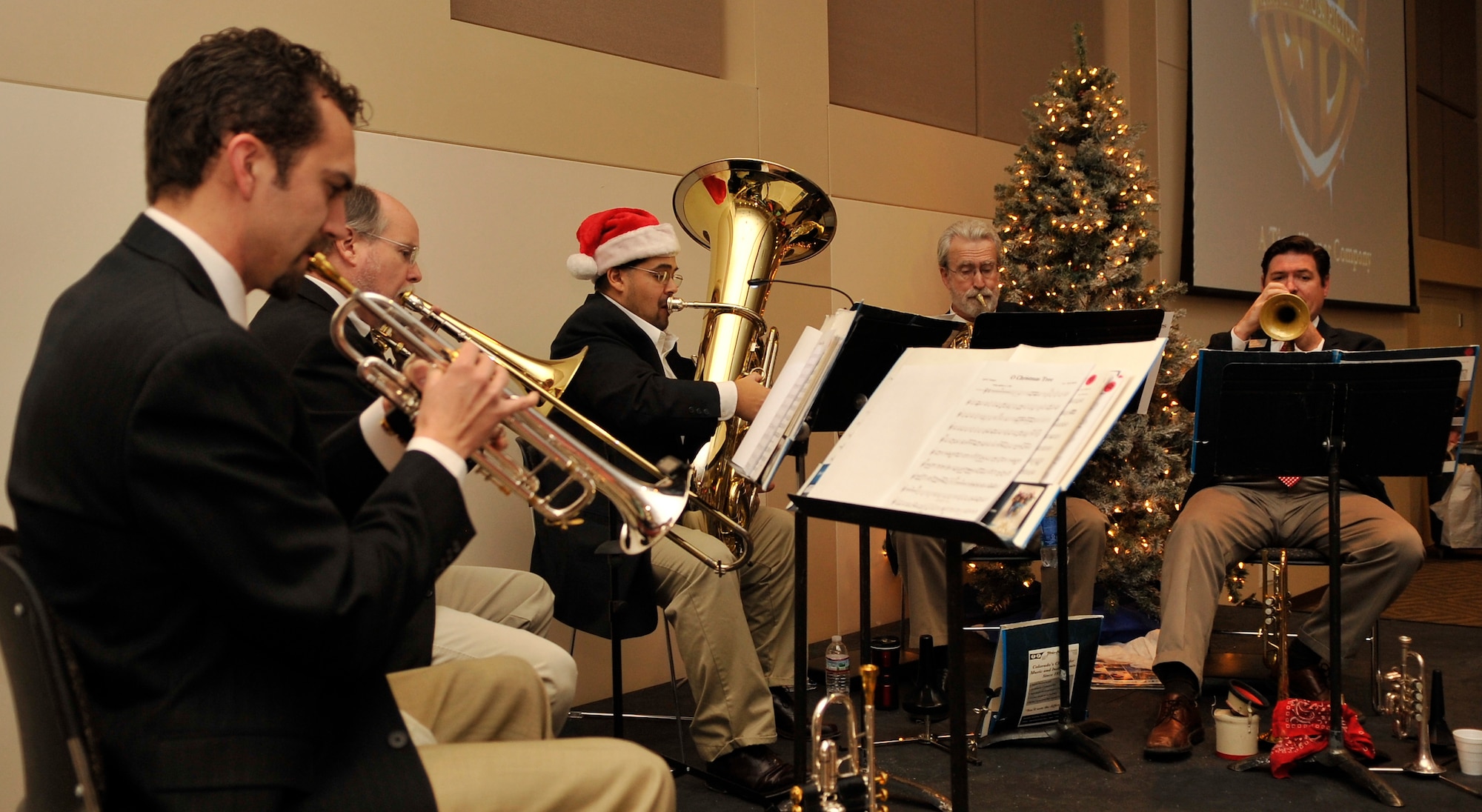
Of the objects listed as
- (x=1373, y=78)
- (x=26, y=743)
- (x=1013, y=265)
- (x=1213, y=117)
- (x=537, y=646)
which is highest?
(x=1373, y=78)

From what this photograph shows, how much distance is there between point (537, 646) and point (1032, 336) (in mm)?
1601

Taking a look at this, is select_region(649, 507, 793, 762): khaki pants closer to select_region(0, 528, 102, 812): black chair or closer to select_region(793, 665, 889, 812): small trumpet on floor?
select_region(793, 665, 889, 812): small trumpet on floor

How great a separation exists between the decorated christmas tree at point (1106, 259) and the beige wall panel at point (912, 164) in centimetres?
36

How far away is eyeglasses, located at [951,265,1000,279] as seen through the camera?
450 cm

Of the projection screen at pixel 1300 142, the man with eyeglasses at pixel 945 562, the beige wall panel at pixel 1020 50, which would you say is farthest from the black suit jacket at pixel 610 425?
the projection screen at pixel 1300 142

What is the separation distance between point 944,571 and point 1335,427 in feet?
4.61

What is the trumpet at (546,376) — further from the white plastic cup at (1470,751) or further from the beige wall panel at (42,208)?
the white plastic cup at (1470,751)

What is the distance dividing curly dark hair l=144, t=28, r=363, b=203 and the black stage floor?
2.01 metres

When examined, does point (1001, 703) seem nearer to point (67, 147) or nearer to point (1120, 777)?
point (1120, 777)

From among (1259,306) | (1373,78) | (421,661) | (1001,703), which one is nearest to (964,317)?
(1259,306)

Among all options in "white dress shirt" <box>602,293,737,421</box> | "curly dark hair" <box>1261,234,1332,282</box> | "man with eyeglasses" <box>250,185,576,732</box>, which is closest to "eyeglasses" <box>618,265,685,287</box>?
"white dress shirt" <box>602,293,737,421</box>

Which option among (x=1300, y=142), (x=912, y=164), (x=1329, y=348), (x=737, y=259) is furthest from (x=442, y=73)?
(x=1300, y=142)

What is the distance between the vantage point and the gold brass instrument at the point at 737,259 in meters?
3.29

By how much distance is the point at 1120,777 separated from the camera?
2898mm
